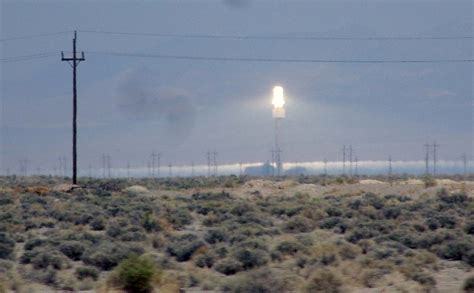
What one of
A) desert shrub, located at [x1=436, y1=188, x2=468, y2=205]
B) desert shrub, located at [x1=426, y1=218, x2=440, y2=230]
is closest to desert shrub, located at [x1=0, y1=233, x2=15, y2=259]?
desert shrub, located at [x1=426, y1=218, x2=440, y2=230]

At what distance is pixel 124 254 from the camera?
35.8 meters

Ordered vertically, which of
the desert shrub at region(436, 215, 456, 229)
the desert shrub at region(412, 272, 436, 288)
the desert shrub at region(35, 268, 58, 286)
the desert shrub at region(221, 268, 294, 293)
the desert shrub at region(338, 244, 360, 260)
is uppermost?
the desert shrub at region(436, 215, 456, 229)

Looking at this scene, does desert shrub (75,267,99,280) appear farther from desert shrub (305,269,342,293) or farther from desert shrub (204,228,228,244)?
desert shrub (204,228,228,244)

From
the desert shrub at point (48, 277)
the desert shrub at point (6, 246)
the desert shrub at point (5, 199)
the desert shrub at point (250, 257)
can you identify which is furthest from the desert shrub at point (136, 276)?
the desert shrub at point (5, 199)

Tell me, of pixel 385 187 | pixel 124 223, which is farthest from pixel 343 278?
pixel 385 187

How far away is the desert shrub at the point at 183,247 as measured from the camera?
37.6 meters

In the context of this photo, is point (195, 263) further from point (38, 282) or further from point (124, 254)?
point (38, 282)

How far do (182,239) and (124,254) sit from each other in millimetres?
6691

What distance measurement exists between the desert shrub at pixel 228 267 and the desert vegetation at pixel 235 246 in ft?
0.12

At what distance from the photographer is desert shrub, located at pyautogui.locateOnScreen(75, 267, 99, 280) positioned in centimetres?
3177

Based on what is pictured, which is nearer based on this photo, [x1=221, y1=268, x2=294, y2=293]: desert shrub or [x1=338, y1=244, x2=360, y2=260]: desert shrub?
[x1=221, y1=268, x2=294, y2=293]: desert shrub

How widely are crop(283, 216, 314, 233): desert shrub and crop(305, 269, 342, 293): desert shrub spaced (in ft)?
71.5

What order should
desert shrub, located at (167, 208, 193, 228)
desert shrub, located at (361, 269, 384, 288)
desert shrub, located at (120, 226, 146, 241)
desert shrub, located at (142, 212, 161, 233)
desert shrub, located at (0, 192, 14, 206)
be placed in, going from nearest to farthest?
desert shrub, located at (361, 269, 384, 288) → desert shrub, located at (120, 226, 146, 241) → desert shrub, located at (142, 212, 161, 233) → desert shrub, located at (167, 208, 193, 228) → desert shrub, located at (0, 192, 14, 206)

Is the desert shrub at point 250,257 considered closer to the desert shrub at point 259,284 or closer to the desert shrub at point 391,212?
the desert shrub at point 259,284
